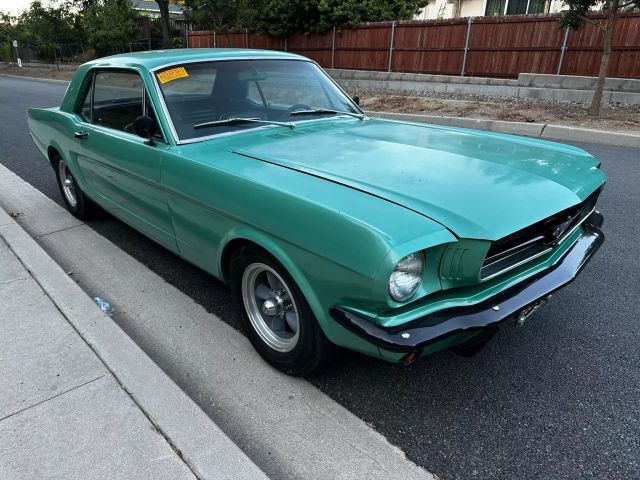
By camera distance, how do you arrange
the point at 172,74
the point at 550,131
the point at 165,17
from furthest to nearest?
the point at 165,17 → the point at 550,131 → the point at 172,74

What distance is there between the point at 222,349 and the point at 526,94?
43.3 feet

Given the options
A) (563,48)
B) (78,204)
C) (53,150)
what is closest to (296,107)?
(78,204)

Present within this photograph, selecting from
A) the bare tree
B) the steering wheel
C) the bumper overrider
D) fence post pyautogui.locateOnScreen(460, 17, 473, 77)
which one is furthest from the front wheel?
fence post pyautogui.locateOnScreen(460, 17, 473, 77)

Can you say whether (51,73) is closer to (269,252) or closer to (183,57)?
(183,57)

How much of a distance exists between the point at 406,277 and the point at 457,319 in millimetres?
281

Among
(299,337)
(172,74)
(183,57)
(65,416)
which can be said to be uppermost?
(183,57)

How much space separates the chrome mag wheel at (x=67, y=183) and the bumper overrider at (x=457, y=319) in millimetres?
3808

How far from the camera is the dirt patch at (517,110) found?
31.9 feet

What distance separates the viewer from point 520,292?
214 cm

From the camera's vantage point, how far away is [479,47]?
49.9ft

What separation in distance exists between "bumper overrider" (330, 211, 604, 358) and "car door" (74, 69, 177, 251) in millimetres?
1691

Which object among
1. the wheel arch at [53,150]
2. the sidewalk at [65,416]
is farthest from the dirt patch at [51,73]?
the sidewalk at [65,416]

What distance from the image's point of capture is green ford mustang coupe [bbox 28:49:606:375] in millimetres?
1903

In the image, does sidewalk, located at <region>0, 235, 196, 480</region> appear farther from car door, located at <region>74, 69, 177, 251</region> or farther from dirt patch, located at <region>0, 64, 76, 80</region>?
dirt patch, located at <region>0, 64, 76, 80</region>
